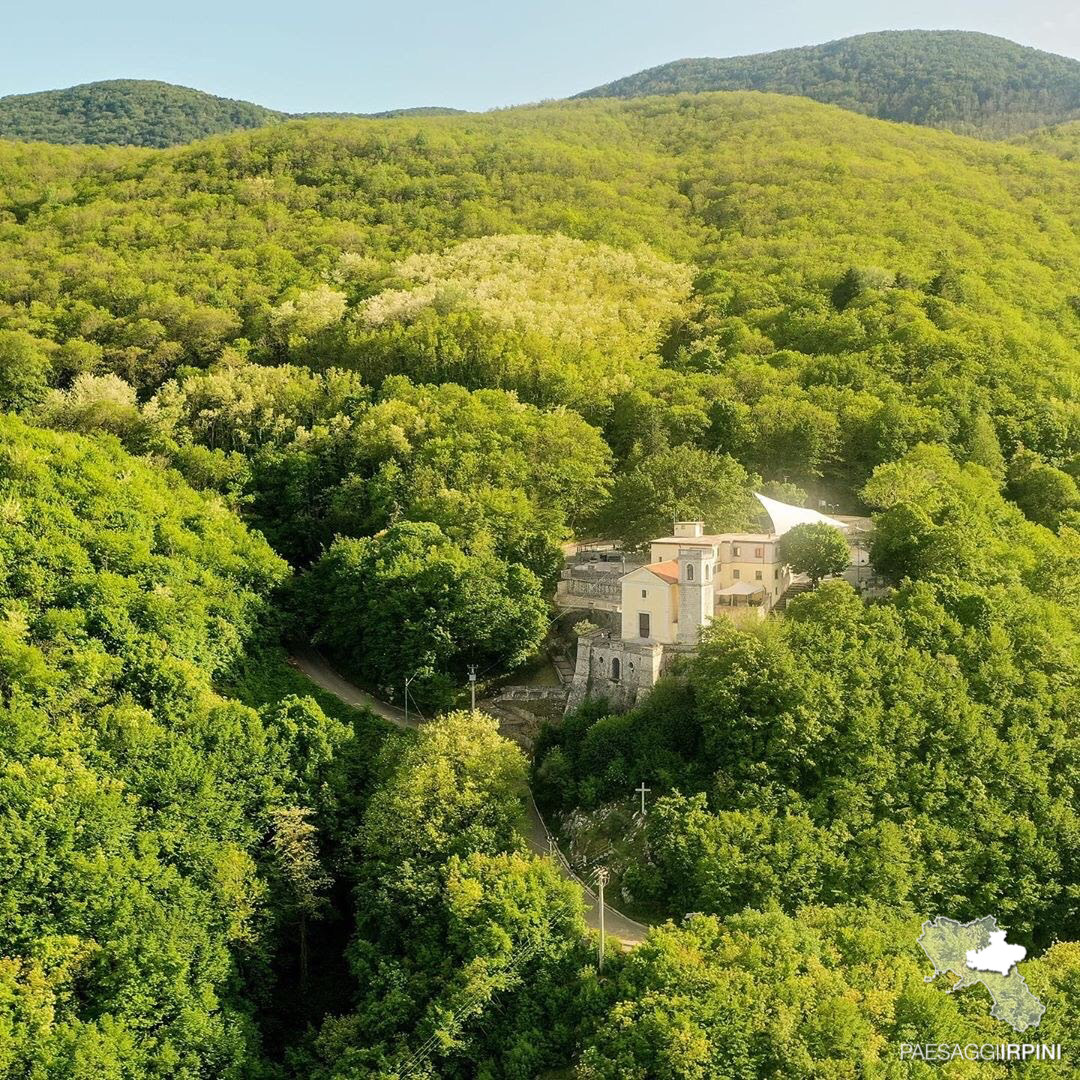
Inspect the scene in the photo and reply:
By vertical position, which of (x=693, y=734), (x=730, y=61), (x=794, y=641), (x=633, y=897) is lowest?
(x=633, y=897)

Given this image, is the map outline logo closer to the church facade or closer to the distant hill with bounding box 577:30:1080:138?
the church facade

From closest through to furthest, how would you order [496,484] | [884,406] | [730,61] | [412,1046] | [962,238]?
[412,1046] → [496,484] → [884,406] → [962,238] → [730,61]

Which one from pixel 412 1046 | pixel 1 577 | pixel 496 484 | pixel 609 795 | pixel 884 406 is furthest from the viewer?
pixel 884 406

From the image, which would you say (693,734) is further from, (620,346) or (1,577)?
(620,346)

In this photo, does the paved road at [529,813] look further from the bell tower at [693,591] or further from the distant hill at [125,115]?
the distant hill at [125,115]

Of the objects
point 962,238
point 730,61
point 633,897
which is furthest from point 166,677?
point 730,61

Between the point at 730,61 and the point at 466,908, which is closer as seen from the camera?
the point at 466,908
